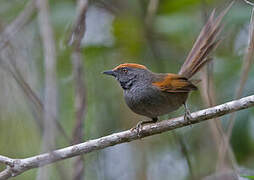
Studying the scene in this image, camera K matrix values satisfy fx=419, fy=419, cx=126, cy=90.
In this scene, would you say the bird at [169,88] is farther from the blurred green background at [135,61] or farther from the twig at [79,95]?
the twig at [79,95]

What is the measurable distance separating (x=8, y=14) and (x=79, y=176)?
3.69 metres

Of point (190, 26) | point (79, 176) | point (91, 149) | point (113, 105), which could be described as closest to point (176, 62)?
point (190, 26)

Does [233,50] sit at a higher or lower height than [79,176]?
lower

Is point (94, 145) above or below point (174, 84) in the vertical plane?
above

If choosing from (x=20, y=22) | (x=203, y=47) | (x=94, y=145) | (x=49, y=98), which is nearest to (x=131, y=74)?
(x=203, y=47)

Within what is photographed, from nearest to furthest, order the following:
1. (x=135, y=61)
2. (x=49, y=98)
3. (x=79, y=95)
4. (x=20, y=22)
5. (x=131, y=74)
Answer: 1. (x=49, y=98)
2. (x=79, y=95)
3. (x=20, y=22)
4. (x=131, y=74)
5. (x=135, y=61)

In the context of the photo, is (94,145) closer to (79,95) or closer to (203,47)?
(79,95)

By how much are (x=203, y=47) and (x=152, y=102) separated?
29.7 inches

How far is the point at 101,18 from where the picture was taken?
618 cm

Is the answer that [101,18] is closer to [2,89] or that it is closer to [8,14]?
[8,14]

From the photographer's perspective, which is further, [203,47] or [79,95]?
[203,47]

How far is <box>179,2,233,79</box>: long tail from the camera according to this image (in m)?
4.01

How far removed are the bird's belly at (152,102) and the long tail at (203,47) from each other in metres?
0.34

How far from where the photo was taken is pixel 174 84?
4285mm
